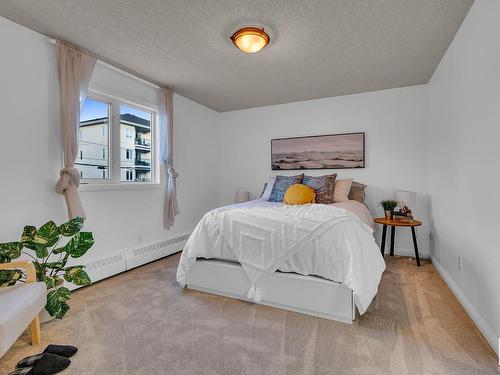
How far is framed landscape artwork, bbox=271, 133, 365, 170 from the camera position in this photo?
3.81 meters

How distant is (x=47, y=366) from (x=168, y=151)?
102 inches

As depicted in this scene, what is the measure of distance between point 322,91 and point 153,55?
7.47 ft

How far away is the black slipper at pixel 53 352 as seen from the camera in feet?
4.84

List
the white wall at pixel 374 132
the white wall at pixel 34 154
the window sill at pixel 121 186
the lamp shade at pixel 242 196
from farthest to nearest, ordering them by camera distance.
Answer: the lamp shade at pixel 242 196 → the white wall at pixel 374 132 → the window sill at pixel 121 186 → the white wall at pixel 34 154

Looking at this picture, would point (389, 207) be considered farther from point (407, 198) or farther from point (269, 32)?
point (269, 32)

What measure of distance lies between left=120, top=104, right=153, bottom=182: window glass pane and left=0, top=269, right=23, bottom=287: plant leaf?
1449 mm

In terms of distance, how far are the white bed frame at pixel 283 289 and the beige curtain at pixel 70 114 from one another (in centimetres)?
130

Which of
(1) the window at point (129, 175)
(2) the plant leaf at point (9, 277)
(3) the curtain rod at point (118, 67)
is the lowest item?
(2) the plant leaf at point (9, 277)

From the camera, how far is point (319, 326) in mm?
1860

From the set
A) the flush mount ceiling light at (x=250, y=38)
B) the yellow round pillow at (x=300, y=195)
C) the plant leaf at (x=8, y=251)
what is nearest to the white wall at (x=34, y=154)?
the plant leaf at (x=8, y=251)

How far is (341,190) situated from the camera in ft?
11.3

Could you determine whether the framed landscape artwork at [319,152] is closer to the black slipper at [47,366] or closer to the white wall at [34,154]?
the white wall at [34,154]

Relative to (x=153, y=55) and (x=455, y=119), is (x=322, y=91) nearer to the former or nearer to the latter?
(x=455, y=119)

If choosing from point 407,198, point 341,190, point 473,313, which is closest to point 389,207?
point 407,198
